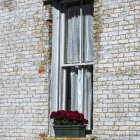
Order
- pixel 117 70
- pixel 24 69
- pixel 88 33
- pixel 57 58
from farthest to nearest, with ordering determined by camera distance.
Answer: pixel 24 69 → pixel 57 58 → pixel 88 33 → pixel 117 70

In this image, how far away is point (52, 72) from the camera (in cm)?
863

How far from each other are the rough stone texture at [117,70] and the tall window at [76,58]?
36 centimetres

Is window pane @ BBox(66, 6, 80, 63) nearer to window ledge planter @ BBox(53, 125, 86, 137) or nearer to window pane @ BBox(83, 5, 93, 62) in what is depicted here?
window pane @ BBox(83, 5, 93, 62)

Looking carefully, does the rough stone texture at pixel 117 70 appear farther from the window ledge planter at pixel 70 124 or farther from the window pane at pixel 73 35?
the window pane at pixel 73 35

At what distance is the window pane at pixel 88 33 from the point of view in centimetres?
847

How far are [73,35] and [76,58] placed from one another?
19.1 inches

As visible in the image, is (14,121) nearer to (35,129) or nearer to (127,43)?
(35,129)

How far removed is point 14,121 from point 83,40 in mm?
2183

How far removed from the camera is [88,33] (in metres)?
8.55

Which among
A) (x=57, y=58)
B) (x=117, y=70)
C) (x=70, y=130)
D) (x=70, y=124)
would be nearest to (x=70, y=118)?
(x=70, y=124)

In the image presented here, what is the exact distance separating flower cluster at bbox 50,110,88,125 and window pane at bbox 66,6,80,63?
1147 mm

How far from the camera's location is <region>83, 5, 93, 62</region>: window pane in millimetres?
8469

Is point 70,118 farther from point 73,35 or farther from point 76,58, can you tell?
point 73,35

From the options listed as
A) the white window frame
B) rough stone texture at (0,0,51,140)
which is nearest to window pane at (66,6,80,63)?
the white window frame
